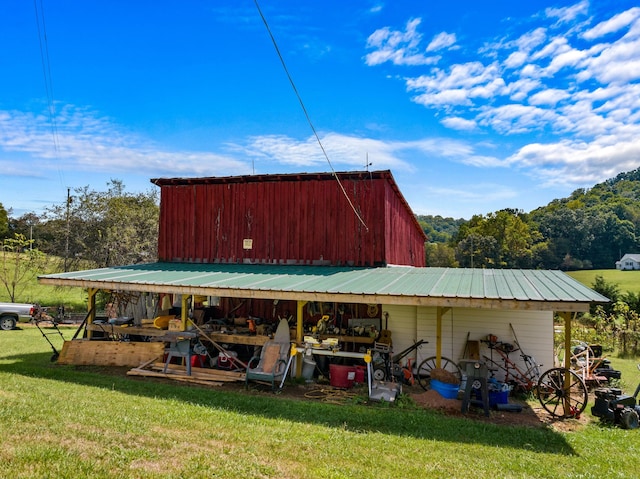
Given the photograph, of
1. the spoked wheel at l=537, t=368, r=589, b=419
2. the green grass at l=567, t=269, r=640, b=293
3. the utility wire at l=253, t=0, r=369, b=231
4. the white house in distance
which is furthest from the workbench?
the white house in distance

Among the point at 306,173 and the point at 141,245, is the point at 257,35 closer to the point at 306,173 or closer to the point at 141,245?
the point at 306,173

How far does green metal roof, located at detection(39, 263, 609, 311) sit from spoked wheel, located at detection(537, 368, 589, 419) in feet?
5.57

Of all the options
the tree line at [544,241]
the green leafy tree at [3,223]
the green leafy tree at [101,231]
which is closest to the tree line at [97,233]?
the green leafy tree at [101,231]

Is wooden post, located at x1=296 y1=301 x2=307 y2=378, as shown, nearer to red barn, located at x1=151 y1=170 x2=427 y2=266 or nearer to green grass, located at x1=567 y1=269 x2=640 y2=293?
red barn, located at x1=151 y1=170 x2=427 y2=266

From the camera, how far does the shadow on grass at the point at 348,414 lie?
6.56m

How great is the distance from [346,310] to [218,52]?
27.0 feet

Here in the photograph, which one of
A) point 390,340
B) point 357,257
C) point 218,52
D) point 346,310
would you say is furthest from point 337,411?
point 218,52

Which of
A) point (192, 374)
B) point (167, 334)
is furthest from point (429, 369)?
point (167, 334)

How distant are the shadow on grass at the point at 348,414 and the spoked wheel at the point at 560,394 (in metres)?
1.23

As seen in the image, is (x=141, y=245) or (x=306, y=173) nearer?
(x=306, y=173)

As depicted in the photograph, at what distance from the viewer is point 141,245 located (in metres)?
26.1

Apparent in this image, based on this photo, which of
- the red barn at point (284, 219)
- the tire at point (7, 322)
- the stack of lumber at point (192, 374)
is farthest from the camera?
the tire at point (7, 322)

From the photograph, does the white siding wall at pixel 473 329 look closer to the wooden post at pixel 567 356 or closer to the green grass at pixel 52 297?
the wooden post at pixel 567 356

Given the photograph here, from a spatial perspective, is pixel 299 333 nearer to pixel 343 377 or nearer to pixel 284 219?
pixel 343 377
